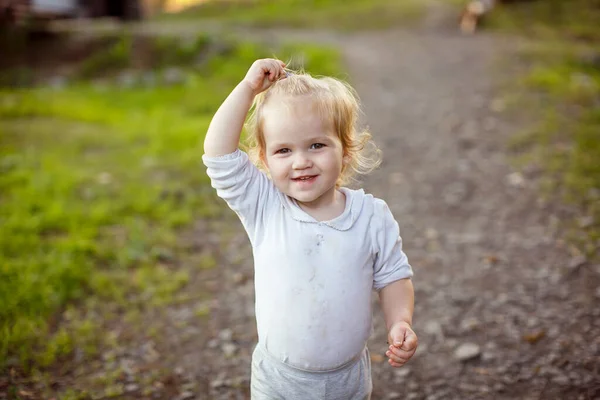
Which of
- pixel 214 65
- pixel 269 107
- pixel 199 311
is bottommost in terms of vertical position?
pixel 199 311

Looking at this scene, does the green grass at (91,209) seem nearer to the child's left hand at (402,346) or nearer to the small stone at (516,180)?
the child's left hand at (402,346)

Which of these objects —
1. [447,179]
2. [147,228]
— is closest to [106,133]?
[147,228]

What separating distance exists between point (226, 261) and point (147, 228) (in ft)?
2.47

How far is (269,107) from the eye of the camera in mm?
1747

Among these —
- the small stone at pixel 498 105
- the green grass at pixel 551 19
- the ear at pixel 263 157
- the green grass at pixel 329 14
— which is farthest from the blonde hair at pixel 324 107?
the green grass at pixel 329 14

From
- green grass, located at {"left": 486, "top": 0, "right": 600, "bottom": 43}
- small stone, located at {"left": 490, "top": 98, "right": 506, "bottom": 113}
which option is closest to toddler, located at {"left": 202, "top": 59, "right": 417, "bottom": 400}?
small stone, located at {"left": 490, "top": 98, "right": 506, "bottom": 113}

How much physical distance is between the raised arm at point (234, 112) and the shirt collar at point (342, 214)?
24 cm

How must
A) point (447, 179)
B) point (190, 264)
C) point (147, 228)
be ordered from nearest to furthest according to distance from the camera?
point (190, 264) < point (147, 228) < point (447, 179)

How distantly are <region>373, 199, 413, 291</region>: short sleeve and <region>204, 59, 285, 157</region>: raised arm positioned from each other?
52 cm

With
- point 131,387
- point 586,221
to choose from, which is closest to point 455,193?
point 586,221

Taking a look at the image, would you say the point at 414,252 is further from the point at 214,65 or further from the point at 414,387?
the point at 214,65

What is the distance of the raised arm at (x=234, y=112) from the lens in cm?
172

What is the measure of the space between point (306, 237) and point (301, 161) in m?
0.23

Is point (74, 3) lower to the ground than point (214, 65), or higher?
higher
